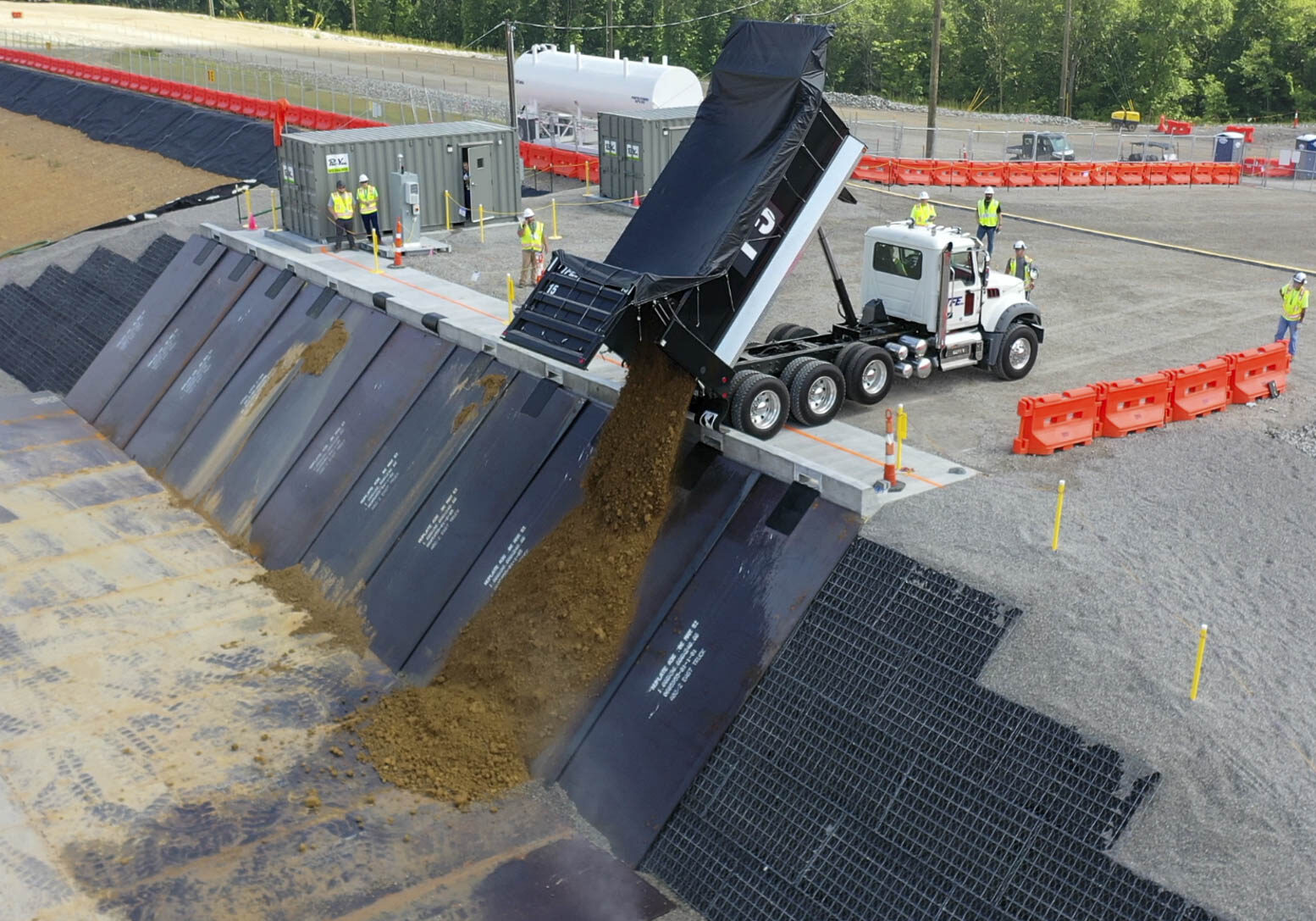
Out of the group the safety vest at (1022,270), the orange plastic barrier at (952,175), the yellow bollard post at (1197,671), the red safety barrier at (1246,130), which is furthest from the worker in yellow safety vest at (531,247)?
the red safety barrier at (1246,130)

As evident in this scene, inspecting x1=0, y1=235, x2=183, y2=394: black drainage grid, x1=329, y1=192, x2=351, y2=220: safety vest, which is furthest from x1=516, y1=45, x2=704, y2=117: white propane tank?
x1=0, y1=235, x2=183, y2=394: black drainage grid

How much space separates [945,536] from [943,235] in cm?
607

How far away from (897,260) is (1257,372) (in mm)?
5316

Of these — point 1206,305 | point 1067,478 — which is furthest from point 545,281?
point 1206,305

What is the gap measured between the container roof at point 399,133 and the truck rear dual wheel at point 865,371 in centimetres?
1491

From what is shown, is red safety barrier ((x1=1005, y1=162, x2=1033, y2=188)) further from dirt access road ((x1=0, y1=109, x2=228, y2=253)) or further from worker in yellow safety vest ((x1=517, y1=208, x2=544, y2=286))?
dirt access road ((x1=0, y1=109, x2=228, y2=253))

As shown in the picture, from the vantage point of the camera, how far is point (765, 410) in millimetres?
16500

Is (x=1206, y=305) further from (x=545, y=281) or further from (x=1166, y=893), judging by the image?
(x=1166, y=893)

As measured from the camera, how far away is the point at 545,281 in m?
15.4

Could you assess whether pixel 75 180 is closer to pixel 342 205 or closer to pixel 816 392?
pixel 342 205

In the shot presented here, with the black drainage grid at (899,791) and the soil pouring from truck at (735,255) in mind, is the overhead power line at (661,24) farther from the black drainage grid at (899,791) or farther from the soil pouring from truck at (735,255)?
the black drainage grid at (899,791)

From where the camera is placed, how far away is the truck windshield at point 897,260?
18406mm

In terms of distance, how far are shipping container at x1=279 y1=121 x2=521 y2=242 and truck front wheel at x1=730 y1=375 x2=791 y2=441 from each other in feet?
46.7

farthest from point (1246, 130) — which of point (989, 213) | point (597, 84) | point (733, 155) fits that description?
point (733, 155)
